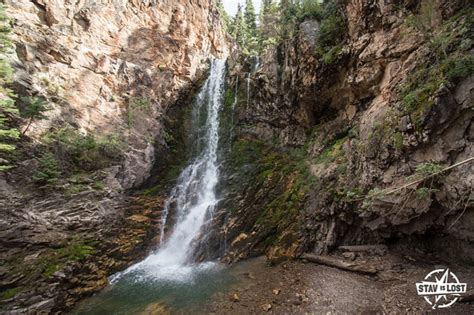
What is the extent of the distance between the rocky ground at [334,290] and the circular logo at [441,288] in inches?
6.8

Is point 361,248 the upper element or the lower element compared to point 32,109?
lower

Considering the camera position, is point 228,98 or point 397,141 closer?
point 397,141

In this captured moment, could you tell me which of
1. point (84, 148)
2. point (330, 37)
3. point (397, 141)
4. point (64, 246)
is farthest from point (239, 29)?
point (64, 246)

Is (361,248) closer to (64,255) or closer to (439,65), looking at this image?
(439,65)

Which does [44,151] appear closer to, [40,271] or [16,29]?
[40,271]

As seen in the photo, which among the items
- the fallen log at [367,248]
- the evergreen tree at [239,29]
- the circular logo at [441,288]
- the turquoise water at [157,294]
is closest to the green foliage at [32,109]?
the turquoise water at [157,294]

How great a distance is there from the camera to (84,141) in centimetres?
1327

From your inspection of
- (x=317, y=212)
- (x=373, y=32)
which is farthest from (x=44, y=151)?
(x=373, y=32)

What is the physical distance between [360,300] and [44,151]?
1437 centimetres

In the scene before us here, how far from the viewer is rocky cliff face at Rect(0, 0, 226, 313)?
30.0 ft

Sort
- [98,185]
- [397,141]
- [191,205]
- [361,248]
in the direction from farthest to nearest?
[191,205]
[98,185]
[361,248]
[397,141]

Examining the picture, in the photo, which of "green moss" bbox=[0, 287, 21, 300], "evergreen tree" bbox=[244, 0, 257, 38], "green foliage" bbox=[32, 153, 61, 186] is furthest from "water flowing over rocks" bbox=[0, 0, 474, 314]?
"evergreen tree" bbox=[244, 0, 257, 38]

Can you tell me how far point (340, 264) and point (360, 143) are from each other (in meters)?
5.22

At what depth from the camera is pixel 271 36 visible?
27562 millimetres
